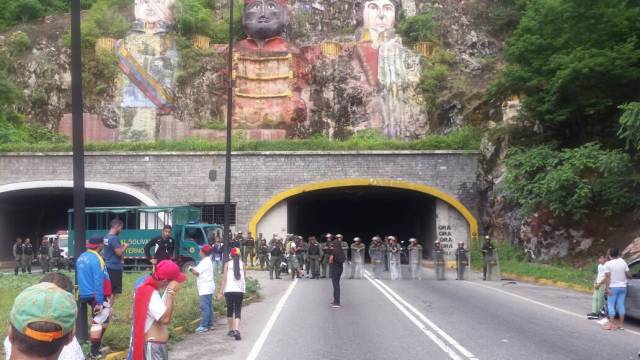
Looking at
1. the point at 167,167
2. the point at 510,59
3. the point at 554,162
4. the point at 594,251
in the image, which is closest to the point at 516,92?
the point at 510,59

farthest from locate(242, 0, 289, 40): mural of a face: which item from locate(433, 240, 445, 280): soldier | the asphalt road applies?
the asphalt road

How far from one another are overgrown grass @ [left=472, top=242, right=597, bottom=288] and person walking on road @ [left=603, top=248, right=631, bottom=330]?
8109mm

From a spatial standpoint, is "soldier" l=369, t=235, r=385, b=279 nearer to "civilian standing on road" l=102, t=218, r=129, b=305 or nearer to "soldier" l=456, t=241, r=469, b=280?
"soldier" l=456, t=241, r=469, b=280

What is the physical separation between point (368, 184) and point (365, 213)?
21.7m

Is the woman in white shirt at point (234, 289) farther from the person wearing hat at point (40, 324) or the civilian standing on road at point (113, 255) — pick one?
the person wearing hat at point (40, 324)

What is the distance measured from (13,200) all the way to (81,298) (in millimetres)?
33888

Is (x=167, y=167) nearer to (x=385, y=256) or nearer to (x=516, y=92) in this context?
(x=385, y=256)

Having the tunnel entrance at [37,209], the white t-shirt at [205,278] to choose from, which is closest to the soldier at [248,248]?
the tunnel entrance at [37,209]

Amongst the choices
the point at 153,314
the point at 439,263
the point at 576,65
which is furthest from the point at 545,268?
the point at 153,314

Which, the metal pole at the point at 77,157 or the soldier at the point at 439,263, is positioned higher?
the metal pole at the point at 77,157

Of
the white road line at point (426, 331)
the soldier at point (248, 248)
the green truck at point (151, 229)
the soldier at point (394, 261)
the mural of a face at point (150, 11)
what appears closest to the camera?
the white road line at point (426, 331)

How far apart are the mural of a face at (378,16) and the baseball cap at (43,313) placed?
150ft

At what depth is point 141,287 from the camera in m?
6.61

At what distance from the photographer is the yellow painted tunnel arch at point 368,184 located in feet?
118
